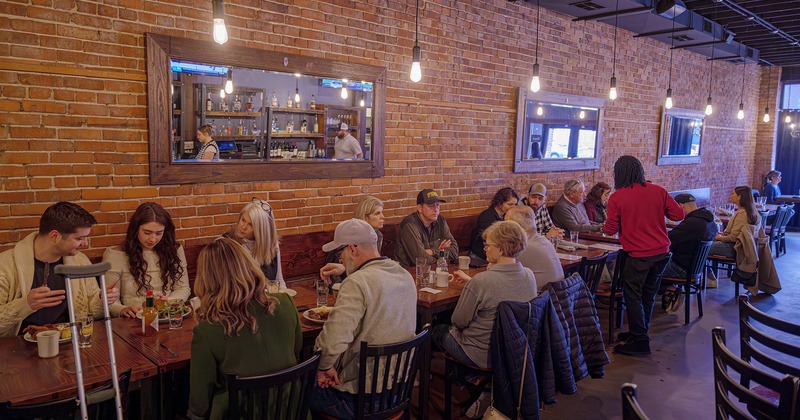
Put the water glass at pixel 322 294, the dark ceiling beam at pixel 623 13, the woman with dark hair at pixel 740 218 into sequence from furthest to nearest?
the dark ceiling beam at pixel 623 13 → the woman with dark hair at pixel 740 218 → the water glass at pixel 322 294

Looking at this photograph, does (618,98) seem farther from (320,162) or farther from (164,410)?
(164,410)

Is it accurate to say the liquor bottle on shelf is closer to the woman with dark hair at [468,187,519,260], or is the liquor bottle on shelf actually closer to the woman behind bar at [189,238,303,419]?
the woman behind bar at [189,238,303,419]

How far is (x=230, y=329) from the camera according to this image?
2344mm

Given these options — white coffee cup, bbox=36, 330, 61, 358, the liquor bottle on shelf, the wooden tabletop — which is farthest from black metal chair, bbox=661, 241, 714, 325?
white coffee cup, bbox=36, 330, 61, 358

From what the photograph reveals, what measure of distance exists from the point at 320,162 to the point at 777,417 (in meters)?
3.81

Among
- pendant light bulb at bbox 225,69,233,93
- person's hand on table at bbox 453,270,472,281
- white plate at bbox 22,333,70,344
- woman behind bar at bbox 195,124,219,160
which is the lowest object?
white plate at bbox 22,333,70,344

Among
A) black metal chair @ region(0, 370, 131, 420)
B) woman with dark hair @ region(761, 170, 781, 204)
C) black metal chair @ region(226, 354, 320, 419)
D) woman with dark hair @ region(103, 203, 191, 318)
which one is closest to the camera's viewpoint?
black metal chair @ region(0, 370, 131, 420)

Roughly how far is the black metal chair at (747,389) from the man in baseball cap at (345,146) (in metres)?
3.47

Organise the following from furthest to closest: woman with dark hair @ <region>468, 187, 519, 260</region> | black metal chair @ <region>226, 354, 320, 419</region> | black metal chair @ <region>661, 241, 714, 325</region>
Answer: woman with dark hair @ <region>468, 187, 519, 260</region> → black metal chair @ <region>661, 241, 714, 325</region> → black metal chair @ <region>226, 354, 320, 419</region>

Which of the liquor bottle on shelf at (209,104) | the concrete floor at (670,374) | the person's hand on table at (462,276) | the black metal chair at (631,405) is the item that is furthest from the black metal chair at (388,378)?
the liquor bottle on shelf at (209,104)

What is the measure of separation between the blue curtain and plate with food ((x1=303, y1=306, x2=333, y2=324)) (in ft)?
45.0

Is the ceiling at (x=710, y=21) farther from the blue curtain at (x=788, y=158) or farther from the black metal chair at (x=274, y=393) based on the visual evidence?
the black metal chair at (x=274, y=393)

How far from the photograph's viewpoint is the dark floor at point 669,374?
406 centimetres

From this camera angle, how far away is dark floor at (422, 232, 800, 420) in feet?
13.3
